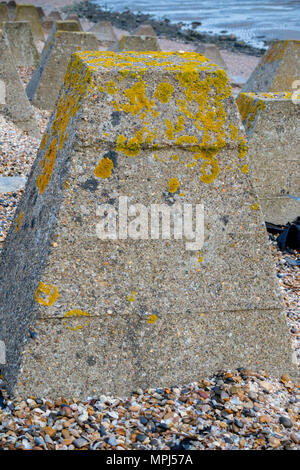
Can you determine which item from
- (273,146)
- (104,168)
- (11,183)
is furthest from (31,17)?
(104,168)

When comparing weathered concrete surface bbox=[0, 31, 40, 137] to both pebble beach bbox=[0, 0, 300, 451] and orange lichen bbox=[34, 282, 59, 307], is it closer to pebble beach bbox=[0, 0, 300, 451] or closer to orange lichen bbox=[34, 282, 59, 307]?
orange lichen bbox=[34, 282, 59, 307]

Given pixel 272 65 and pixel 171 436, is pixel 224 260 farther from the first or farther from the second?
pixel 272 65

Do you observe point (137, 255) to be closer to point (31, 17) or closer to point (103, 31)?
point (31, 17)

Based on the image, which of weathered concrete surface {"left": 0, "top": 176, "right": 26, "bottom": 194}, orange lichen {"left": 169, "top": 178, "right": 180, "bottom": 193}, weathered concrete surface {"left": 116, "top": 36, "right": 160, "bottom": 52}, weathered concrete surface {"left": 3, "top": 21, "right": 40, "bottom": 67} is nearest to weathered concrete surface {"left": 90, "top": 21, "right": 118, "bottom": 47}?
weathered concrete surface {"left": 3, "top": 21, "right": 40, "bottom": 67}

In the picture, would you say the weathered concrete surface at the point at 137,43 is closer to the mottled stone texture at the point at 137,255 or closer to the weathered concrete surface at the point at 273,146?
the weathered concrete surface at the point at 273,146

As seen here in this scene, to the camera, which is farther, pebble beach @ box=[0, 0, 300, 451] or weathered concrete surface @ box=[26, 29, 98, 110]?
weathered concrete surface @ box=[26, 29, 98, 110]

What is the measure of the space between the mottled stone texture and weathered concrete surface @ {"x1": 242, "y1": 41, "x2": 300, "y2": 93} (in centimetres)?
613

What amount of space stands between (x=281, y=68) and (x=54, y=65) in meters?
4.71

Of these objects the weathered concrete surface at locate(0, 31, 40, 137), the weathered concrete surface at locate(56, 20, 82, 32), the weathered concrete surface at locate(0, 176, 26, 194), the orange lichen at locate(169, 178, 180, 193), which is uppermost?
the weathered concrete surface at locate(56, 20, 82, 32)

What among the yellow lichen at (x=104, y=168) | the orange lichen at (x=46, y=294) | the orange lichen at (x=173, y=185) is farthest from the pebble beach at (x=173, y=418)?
the orange lichen at (x=173, y=185)

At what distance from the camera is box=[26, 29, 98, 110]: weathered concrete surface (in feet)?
33.4

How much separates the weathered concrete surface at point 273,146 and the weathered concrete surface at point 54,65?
5.68m

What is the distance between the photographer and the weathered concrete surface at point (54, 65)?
10.2 metres

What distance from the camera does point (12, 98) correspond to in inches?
321
